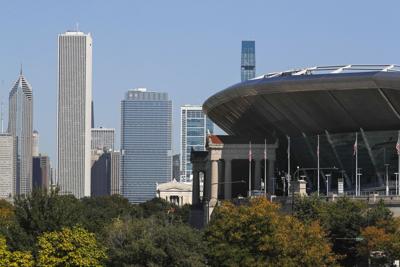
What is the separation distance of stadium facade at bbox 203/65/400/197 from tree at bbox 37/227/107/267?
6199cm

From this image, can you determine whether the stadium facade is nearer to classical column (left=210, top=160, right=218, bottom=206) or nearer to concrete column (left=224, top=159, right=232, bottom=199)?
concrete column (left=224, top=159, right=232, bottom=199)

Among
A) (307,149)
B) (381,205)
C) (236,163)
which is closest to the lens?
(381,205)

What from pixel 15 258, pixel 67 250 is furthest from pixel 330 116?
pixel 15 258

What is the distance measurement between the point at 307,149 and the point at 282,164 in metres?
11.4

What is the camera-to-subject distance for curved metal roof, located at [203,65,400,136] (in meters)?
149

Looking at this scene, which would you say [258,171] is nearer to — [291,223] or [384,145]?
[384,145]

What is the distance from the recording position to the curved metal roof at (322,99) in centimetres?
14888

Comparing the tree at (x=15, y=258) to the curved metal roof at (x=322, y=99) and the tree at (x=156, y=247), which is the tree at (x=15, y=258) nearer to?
the tree at (x=156, y=247)

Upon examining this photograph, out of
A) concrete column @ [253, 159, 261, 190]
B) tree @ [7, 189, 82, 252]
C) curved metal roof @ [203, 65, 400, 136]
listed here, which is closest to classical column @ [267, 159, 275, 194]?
concrete column @ [253, 159, 261, 190]

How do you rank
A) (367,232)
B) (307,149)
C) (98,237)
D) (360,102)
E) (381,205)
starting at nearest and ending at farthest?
(98,237), (367,232), (381,205), (360,102), (307,149)

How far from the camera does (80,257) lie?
88.6 metres

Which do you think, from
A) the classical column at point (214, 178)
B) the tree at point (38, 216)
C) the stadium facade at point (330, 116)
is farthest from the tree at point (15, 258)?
the classical column at point (214, 178)

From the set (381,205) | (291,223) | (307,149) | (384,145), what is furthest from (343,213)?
(307,149)

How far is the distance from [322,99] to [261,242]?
214 feet
